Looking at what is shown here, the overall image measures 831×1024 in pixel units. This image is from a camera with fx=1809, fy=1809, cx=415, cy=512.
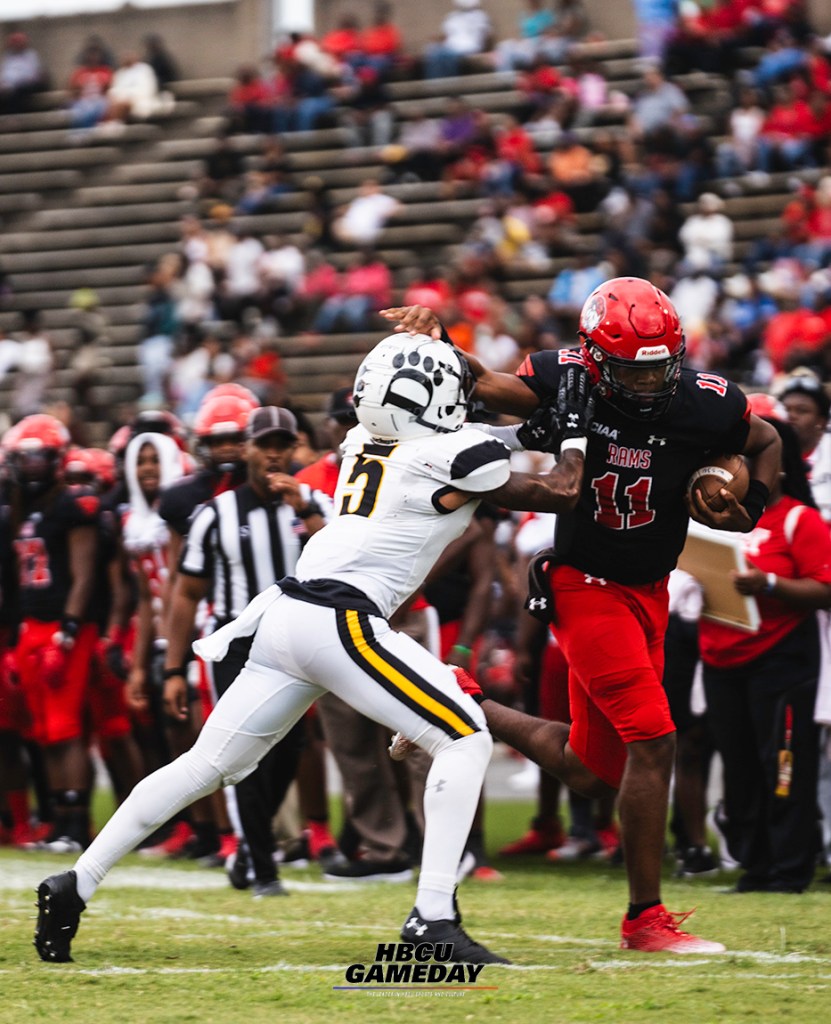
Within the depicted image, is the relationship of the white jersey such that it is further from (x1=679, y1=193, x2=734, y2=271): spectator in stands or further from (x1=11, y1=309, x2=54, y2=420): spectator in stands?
(x1=11, y1=309, x2=54, y2=420): spectator in stands

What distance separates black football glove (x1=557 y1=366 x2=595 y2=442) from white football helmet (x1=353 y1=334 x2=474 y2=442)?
34cm

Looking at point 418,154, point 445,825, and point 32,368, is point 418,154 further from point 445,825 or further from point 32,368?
Answer: point 445,825

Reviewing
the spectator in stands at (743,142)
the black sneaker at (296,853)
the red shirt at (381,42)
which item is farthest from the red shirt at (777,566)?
the red shirt at (381,42)

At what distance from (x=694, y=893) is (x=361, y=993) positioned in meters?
2.87

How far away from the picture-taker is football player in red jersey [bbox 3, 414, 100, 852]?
8.89 meters

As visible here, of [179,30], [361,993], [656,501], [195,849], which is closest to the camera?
[361,993]

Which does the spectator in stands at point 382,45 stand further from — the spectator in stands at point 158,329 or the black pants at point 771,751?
the black pants at point 771,751

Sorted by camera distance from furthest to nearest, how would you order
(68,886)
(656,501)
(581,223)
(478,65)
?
(478,65) → (581,223) → (656,501) → (68,886)

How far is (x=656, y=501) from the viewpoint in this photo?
5.49m

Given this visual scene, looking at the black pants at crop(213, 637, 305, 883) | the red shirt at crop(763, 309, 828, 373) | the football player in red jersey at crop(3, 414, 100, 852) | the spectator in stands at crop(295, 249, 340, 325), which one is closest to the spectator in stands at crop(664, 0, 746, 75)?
the spectator in stands at crop(295, 249, 340, 325)

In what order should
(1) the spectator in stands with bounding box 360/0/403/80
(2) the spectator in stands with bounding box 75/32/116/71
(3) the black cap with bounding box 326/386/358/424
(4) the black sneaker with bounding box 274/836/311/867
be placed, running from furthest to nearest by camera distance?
(2) the spectator in stands with bounding box 75/32/116/71, (1) the spectator in stands with bounding box 360/0/403/80, (4) the black sneaker with bounding box 274/836/311/867, (3) the black cap with bounding box 326/386/358/424

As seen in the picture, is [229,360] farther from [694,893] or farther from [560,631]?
[560,631]

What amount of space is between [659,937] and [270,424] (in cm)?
267

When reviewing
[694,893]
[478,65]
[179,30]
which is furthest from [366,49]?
[694,893]
